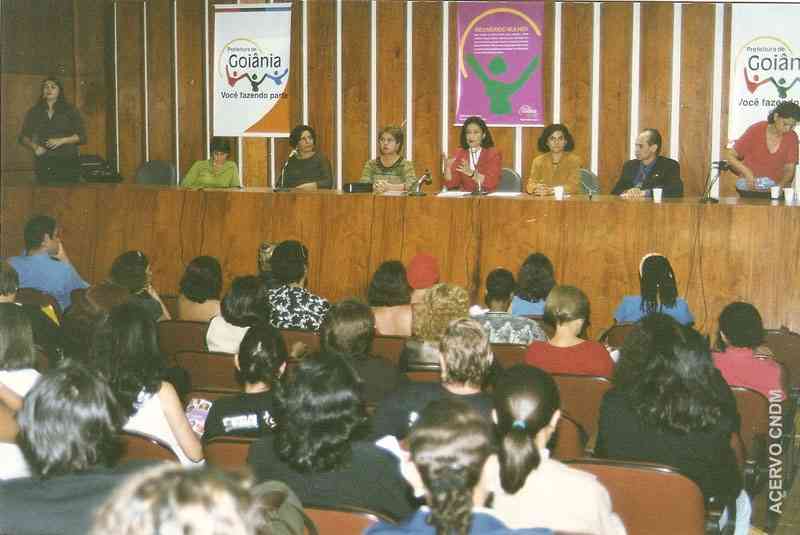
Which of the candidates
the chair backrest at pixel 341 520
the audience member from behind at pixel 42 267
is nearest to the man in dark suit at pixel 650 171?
the audience member from behind at pixel 42 267

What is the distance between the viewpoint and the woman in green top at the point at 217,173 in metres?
7.68

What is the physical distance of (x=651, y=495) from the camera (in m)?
2.54

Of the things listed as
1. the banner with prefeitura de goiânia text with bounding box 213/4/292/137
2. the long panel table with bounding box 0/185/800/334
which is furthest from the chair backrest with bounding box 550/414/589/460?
the banner with prefeitura de goiânia text with bounding box 213/4/292/137

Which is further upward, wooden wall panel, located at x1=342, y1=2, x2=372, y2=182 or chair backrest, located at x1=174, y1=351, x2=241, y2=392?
wooden wall panel, located at x1=342, y1=2, x2=372, y2=182

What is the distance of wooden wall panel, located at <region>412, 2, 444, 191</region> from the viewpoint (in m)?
8.73

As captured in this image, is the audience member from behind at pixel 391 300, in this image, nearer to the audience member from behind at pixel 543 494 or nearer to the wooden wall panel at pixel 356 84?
the audience member from behind at pixel 543 494

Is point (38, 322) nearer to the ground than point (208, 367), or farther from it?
farther from it

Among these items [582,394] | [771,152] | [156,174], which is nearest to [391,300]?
[582,394]

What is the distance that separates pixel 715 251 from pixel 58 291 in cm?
388

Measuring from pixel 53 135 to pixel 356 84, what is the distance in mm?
2668

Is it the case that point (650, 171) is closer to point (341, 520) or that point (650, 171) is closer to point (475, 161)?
point (475, 161)

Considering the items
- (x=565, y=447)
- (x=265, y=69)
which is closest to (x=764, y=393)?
(x=565, y=447)

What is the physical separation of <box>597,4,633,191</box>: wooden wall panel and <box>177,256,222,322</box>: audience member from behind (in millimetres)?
4424

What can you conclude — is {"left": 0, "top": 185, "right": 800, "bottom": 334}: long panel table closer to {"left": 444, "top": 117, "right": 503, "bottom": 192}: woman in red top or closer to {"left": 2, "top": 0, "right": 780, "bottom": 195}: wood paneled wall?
{"left": 444, "top": 117, "right": 503, "bottom": 192}: woman in red top
